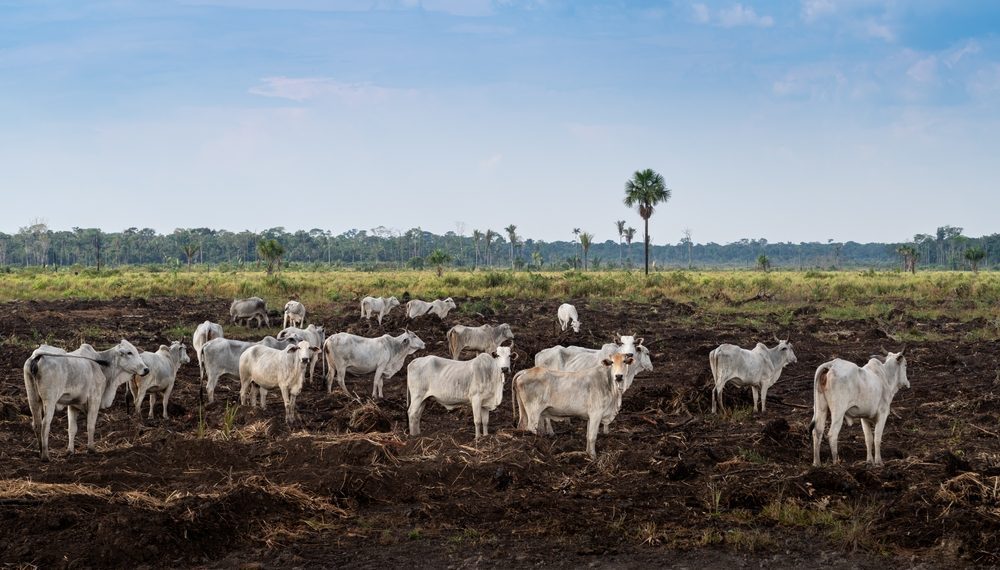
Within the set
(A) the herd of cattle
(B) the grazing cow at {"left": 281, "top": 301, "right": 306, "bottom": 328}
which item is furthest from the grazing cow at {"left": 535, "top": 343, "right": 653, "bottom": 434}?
(B) the grazing cow at {"left": 281, "top": 301, "right": 306, "bottom": 328}

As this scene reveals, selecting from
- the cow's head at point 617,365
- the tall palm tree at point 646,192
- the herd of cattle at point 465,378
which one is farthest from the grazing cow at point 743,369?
the tall palm tree at point 646,192

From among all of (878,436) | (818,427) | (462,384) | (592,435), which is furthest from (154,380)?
(878,436)

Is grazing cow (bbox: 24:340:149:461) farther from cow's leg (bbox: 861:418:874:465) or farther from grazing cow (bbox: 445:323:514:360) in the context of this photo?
cow's leg (bbox: 861:418:874:465)

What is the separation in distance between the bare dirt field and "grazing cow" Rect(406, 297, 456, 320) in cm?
1486

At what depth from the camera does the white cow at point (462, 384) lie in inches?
522

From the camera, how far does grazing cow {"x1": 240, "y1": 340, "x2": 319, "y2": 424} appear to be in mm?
14742

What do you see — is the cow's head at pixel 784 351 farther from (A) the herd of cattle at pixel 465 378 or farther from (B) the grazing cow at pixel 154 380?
(B) the grazing cow at pixel 154 380

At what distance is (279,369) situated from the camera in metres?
15.1

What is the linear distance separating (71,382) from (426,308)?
20635mm

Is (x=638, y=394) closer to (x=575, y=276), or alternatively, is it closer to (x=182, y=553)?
(x=182, y=553)

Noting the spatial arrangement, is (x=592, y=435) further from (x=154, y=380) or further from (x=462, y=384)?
(x=154, y=380)

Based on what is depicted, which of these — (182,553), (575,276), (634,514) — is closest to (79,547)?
(182,553)

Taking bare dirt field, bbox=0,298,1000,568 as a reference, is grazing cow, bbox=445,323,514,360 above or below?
above

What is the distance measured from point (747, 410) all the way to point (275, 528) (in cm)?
978
